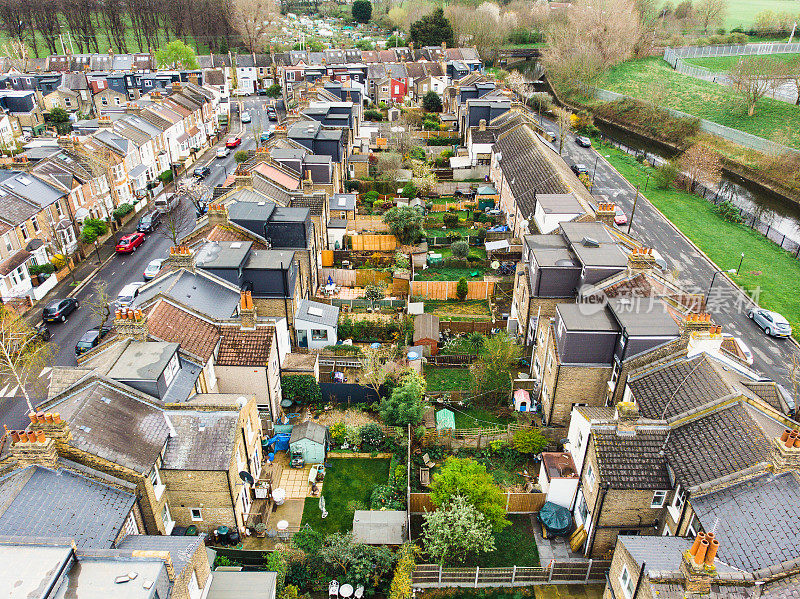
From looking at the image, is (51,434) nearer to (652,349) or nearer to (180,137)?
(652,349)

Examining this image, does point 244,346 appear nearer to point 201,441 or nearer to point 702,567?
point 201,441

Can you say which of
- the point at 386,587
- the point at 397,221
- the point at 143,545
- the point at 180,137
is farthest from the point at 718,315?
the point at 180,137

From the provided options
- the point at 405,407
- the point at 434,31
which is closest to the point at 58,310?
the point at 405,407

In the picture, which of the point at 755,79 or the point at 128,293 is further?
the point at 755,79

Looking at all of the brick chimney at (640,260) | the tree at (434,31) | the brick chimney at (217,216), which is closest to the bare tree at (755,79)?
the tree at (434,31)

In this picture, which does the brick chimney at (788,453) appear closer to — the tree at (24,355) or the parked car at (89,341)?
the tree at (24,355)

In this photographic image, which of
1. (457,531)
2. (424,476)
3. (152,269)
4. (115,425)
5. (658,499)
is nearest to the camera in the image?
(115,425)

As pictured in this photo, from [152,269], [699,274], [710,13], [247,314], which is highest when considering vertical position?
[710,13]

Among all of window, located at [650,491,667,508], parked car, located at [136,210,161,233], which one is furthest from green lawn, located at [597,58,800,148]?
parked car, located at [136,210,161,233]
